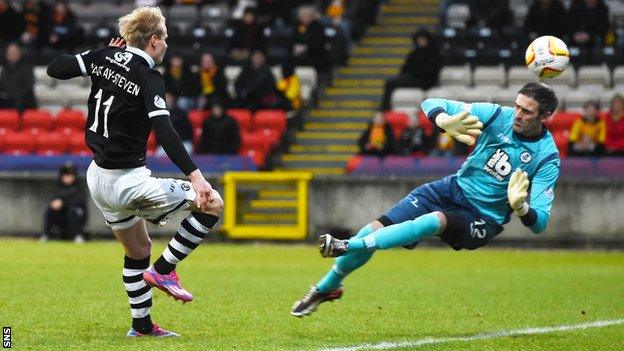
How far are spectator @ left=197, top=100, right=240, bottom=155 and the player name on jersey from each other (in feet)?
41.9

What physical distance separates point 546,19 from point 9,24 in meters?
11.3

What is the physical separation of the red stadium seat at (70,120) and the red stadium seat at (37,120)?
0.15 meters

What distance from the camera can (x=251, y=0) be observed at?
→ 2712 cm

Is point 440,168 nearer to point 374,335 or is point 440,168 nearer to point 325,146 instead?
point 325,146

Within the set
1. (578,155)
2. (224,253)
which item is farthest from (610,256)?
(224,253)

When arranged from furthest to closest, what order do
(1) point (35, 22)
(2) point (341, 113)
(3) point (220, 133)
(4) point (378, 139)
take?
(1) point (35, 22) → (2) point (341, 113) → (3) point (220, 133) → (4) point (378, 139)

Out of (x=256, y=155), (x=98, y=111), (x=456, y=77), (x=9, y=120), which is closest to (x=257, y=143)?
(x=256, y=155)

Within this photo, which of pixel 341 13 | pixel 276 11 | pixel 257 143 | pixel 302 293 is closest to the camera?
pixel 302 293

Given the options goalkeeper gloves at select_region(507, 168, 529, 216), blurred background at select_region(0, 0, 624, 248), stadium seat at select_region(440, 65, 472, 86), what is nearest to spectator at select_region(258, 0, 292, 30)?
blurred background at select_region(0, 0, 624, 248)

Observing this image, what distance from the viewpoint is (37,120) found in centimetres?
2411

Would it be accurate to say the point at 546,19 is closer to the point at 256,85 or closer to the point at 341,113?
the point at 341,113

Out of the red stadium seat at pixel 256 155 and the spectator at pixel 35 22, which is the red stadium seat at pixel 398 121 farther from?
the spectator at pixel 35 22

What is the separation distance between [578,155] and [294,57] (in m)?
6.66

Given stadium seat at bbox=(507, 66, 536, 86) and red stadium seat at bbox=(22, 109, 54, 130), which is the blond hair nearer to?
stadium seat at bbox=(507, 66, 536, 86)
